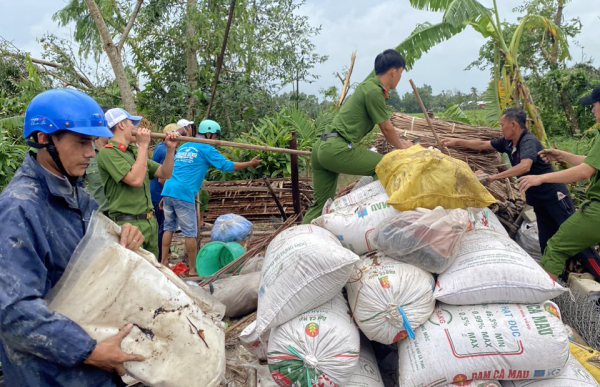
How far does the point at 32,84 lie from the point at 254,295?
430 inches

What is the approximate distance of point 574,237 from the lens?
3.38 meters

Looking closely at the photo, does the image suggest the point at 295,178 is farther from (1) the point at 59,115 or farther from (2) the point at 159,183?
(1) the point at 59,115

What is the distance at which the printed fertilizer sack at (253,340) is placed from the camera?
2.55m

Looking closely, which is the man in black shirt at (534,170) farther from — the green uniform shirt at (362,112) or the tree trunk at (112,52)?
the tree trunk at (112,52)

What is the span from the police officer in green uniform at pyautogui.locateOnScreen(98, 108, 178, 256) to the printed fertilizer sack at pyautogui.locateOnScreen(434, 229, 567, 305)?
222 cm

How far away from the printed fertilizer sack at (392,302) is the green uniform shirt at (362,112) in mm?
1662

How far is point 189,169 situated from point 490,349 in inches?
146

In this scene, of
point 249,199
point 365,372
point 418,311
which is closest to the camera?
point 418,311

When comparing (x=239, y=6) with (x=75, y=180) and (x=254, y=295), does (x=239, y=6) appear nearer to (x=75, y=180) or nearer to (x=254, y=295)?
(x=254, y=295)

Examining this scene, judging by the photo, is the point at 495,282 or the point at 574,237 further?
the point at 574,237

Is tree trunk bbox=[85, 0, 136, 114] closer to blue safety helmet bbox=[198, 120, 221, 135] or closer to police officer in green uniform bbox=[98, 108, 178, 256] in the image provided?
blue safety helmet bbox=[198, 120, 221, 135]

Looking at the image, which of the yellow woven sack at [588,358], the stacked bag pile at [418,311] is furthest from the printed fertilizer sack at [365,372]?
the yellow woven sack at [588,358]

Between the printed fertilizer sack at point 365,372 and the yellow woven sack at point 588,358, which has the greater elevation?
the printed fertilizer sack at point 365,372

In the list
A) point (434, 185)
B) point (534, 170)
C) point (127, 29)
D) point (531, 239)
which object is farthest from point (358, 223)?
point (127, 29)
